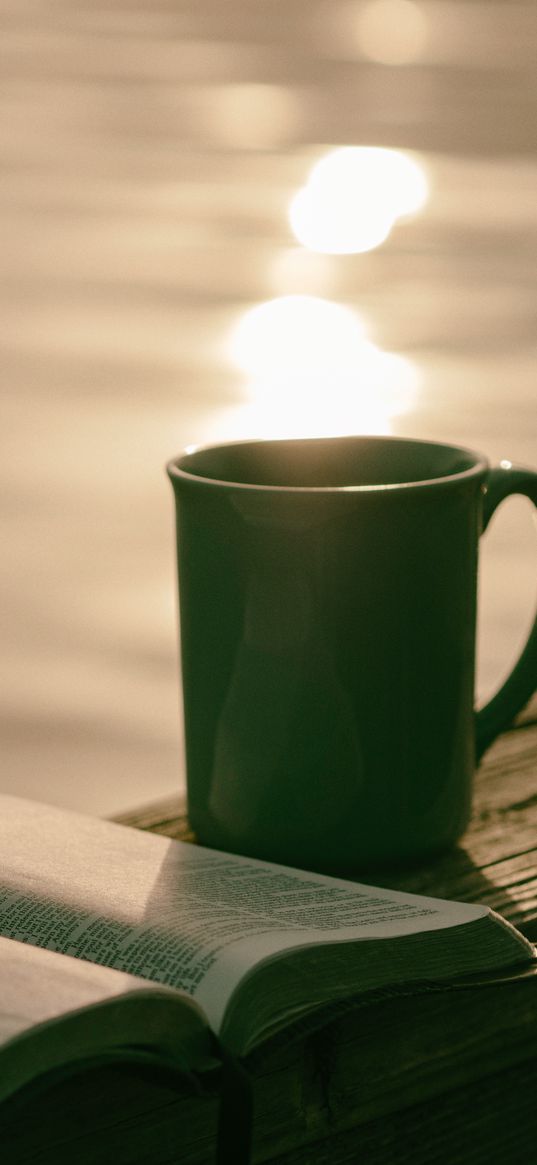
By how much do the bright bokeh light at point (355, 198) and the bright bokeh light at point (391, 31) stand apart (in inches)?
112

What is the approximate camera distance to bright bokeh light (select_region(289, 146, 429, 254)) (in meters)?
3.93

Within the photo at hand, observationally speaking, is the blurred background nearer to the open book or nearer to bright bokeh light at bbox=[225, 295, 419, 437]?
bright bokeh light at bbox=[225, 295, 419, 437]

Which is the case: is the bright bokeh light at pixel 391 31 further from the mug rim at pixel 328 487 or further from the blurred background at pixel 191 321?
the mug rim at pixel 328 487

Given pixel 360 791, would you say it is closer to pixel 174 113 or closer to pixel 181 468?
pixel 181 468

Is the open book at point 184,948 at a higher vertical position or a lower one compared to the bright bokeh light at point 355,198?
lower

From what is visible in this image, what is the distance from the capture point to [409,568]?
0.58 metres

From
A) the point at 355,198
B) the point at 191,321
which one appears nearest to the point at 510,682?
the point at 191,321

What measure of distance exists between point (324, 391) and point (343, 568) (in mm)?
1938

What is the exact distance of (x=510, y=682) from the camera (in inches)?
26.3

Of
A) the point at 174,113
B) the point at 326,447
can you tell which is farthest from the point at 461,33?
the point at 326,447

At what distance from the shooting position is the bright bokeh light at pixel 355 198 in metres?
3.93

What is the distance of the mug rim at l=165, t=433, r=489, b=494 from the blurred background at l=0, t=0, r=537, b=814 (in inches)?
34.6

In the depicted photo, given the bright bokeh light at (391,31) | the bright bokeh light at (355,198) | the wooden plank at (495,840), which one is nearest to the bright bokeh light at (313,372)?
the bright bokeh light at (355,198)

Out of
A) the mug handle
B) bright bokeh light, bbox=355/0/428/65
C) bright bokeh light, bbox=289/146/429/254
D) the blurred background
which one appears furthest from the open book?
bright bokeh light, bbox=355/0/428/65
